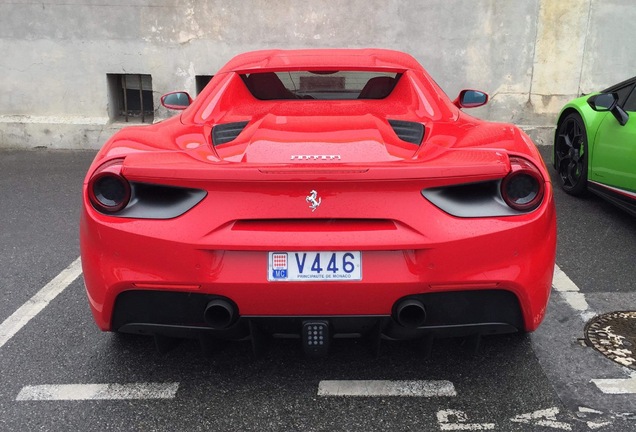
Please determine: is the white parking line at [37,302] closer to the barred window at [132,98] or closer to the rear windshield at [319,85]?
the rear windshield at [319,85]

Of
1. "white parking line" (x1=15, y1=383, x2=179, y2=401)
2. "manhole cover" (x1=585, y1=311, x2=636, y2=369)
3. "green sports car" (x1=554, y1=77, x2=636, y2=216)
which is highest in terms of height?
"green sports car" (x1=554, y1=77, x2=636, y2=216)

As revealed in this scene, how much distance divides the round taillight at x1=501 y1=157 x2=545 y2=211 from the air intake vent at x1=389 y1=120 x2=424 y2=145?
411 mm

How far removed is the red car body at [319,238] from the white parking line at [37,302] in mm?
1105

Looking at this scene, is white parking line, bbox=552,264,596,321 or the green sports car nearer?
white parking line, bbox=552,264,596,321

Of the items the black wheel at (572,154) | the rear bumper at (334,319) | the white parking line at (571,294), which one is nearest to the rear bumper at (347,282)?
the rear bumper at (334,319)

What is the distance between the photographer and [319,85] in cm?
402

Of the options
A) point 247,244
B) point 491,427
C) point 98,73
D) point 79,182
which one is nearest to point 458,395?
point 491,427

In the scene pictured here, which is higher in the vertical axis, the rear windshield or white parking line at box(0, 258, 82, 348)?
the rear windshield

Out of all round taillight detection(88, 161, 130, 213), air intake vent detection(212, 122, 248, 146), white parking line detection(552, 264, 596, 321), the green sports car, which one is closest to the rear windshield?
air intake vent detection(212, 122, 248, 146)

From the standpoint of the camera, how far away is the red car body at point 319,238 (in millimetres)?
2174

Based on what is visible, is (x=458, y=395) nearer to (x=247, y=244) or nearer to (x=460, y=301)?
(x=460, y=301)

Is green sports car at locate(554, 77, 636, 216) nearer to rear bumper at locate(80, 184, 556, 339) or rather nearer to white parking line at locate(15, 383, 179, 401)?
rear bumper at locate(80, 184, 556, 339)

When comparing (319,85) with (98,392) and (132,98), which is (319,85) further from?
(132,98)

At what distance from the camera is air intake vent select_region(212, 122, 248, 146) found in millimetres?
2590
